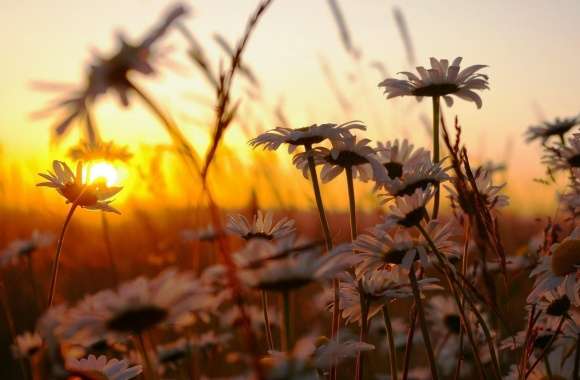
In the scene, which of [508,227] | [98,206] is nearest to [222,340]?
[98,206]

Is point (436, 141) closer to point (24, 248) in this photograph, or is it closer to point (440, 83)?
point (440, 83)

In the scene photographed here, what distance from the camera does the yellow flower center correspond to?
1.47 metres

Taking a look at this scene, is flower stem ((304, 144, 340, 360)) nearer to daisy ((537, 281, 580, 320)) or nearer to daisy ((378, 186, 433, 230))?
daisy ((378, 186, 433, 230))

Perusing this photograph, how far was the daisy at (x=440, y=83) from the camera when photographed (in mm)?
1858

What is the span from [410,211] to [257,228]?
0.39 m

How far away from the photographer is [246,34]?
3.37ft

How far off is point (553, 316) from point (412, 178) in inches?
19.5

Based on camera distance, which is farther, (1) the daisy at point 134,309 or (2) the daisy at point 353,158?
(2) the daisy at point 353,158

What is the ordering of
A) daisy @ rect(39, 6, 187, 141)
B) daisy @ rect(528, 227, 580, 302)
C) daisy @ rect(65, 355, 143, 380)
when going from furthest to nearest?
daisy @ rect(528, 227, 580, 302) < daisy @ rect(65, 355, 143, 380) < daisy @ rect(39, 6, 187, 141)

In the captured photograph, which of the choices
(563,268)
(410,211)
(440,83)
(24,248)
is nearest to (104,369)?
(410,211)

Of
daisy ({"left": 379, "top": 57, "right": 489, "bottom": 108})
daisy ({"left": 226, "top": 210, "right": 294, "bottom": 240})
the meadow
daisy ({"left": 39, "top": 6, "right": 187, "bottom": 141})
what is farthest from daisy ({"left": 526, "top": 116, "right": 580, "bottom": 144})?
daisy ({"left": 39, "top": 6, "right": 187, "bottom": 141})

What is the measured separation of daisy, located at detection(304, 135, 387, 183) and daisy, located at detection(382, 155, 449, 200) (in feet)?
0.16

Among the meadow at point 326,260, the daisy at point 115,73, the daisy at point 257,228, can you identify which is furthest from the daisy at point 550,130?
the daisy at point 115,73

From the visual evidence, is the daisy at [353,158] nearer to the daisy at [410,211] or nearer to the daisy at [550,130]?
the daisy at [410,211]
